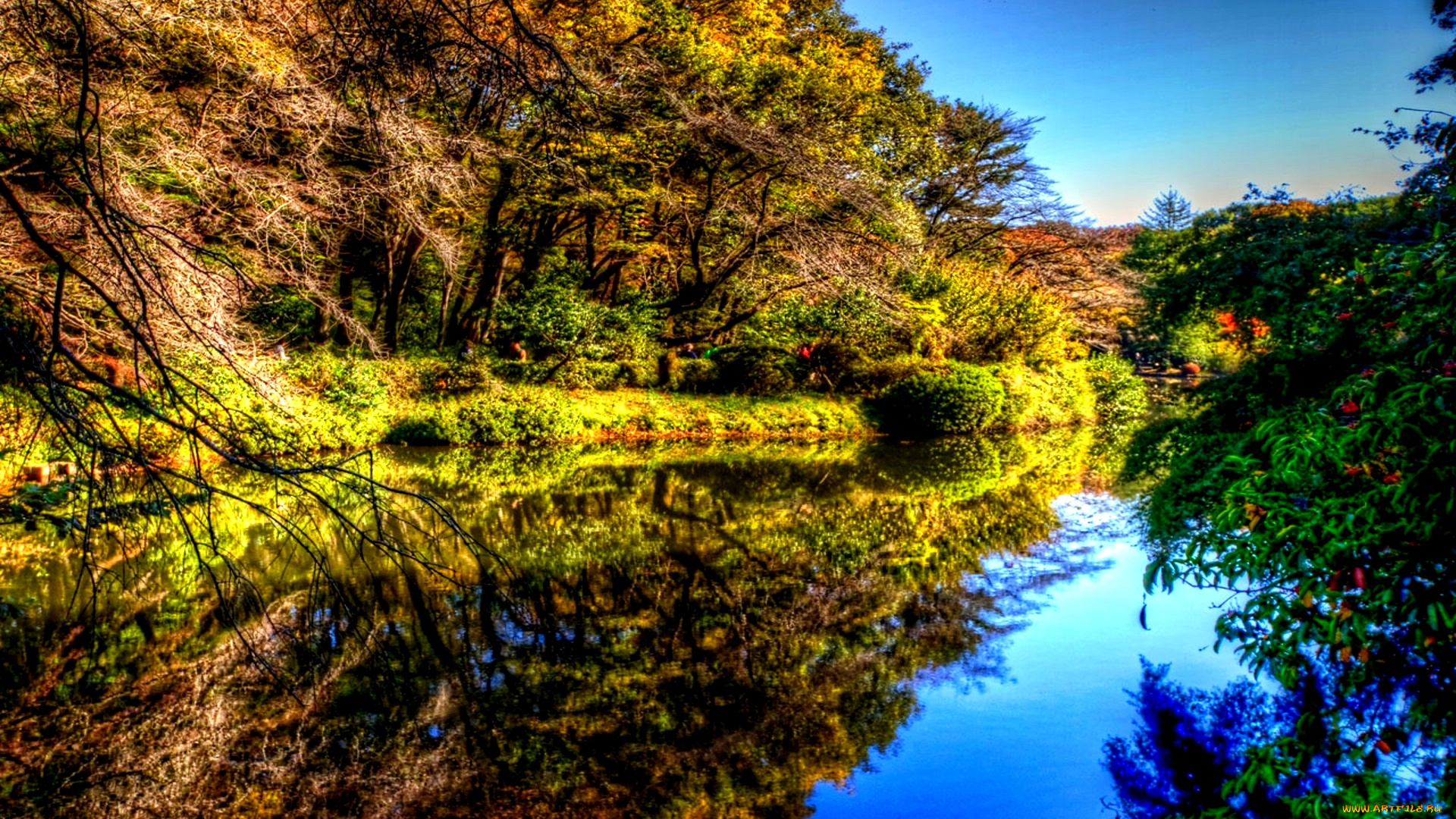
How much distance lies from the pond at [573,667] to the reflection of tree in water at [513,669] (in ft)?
0.07

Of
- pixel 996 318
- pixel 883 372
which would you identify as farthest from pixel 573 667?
Result: pixel 996 318

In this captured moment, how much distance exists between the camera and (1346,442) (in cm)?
233

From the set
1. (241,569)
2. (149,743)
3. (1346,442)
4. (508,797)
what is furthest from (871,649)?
(241,569)

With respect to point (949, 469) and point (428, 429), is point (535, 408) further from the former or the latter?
point (949, 469)

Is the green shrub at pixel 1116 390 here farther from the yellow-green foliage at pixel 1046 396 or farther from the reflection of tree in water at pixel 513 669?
the reflection of tree in water at pixel 513 669

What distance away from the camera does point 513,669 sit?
4.88 metres

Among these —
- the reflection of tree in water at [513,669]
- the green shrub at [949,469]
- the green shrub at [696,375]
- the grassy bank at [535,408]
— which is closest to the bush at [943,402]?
the grassy bank at [535,408]

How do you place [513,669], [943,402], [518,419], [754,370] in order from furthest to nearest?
[754,370] < [943,402] < [518,419] < [513,669]

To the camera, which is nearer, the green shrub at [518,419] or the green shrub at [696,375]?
the green shrub at [518,419]

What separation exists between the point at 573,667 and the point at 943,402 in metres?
13.4

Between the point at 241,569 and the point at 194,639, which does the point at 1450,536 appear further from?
the point at 241,569

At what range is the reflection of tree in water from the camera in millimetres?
3674

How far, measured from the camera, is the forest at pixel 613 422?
91.7 inches

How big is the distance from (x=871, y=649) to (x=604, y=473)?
23.7 ft
